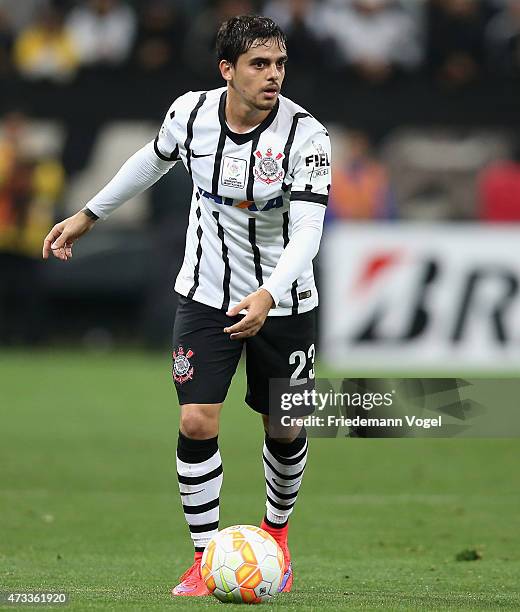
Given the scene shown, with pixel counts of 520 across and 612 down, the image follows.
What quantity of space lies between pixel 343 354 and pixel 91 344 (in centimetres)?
378

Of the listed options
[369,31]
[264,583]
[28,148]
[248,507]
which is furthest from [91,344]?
[264,583]

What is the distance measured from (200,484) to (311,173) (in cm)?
132

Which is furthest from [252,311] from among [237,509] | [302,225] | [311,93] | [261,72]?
[311,93]

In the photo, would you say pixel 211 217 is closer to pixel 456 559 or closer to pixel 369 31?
pixel 456 559

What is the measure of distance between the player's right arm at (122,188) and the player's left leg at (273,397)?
80 centimetres

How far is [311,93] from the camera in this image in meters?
16.8

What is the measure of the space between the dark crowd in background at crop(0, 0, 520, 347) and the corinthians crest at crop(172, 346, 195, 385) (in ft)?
34.3

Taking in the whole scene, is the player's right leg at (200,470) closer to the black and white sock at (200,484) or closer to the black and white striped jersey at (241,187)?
the black and white sock at (200,484)

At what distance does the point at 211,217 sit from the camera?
5852 millimetres

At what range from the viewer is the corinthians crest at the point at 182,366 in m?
5.75

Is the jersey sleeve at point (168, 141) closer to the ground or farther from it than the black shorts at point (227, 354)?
farther from it

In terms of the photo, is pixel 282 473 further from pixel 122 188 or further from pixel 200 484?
pixel 122 188

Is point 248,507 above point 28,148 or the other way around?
the other way around

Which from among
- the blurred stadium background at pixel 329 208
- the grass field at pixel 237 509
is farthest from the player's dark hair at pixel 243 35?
the blurred stadium background at pixel 329 208
